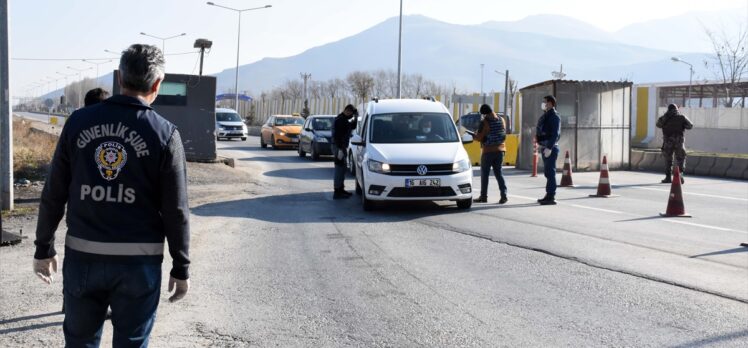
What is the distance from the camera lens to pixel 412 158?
1273 cm

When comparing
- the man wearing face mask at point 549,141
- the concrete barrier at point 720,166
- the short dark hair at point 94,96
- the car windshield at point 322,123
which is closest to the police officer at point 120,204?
the short dark hair at point 94,96

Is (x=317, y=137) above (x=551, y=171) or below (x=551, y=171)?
above

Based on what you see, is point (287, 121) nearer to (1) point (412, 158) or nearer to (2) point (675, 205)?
(1) point (412, 158)

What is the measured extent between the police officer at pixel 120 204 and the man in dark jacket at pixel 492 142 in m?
11.1

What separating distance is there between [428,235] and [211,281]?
12.1 ft

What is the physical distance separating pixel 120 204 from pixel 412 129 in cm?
1111

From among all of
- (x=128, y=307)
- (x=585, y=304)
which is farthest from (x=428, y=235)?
(x=128, y=307)

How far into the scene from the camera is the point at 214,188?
17.0 metres

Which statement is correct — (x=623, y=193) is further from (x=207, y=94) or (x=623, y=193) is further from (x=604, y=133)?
(x=207, y=94)

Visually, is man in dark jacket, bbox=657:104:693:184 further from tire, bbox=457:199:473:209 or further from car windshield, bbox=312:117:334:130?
car windshield, bbox=312:117:334:130

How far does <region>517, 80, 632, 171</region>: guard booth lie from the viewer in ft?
78.2

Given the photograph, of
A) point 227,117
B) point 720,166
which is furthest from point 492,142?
point 227,117

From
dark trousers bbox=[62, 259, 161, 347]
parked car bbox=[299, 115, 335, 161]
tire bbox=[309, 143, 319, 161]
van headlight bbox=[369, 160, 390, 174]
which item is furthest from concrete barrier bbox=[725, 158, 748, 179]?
dark trousers bbox=[62, 259, 161, 347]

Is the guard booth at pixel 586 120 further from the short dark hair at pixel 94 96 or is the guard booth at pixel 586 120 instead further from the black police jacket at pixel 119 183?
Answer: the black police jacket at pixel 119 183
